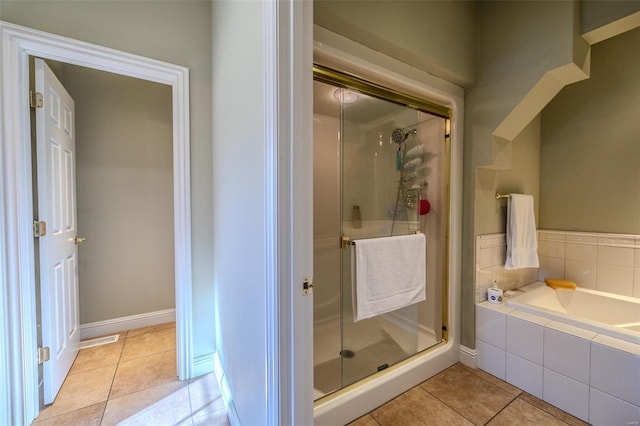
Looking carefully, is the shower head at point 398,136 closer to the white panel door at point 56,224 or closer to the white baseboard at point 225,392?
the white baseboard at point 225,392

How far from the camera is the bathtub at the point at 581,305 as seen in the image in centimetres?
164

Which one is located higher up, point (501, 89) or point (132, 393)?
point (501, 89)

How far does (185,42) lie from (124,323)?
7.86ft

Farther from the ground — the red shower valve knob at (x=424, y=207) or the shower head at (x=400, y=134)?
the shower head at (x=400, y=134)

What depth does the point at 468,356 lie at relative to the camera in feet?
5.96

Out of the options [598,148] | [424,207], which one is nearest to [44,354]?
[424,207]

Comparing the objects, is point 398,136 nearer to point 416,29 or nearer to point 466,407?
point 416,29

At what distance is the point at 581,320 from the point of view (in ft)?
4.75

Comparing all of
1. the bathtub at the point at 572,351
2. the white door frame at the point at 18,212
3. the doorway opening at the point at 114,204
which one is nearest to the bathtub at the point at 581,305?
the bathtub at the point at 572,351

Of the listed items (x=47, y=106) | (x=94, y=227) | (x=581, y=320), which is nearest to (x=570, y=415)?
(x=581, y=320)

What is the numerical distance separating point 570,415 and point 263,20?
94.6 inches

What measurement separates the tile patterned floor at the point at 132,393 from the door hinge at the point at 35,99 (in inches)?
66.2

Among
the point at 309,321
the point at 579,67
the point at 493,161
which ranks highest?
the point at 579,67

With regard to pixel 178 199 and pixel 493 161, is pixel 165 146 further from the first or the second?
pixel 493 161
